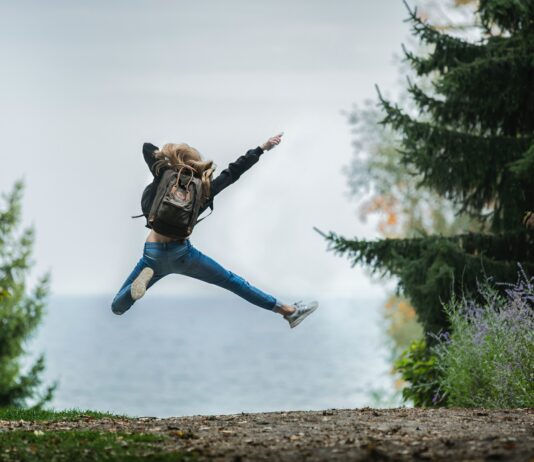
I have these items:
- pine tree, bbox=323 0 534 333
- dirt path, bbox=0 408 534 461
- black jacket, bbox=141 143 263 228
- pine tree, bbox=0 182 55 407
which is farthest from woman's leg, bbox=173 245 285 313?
pine tree, bbox=0 182 55 407

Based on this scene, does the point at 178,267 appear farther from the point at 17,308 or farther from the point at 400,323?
the point at 400,323

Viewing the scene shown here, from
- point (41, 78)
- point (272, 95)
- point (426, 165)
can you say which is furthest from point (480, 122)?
point (41, 78)

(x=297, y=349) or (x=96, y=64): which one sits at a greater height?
(x=96, y=64)

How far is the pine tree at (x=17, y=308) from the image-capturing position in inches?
712

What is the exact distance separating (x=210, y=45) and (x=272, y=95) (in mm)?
8128

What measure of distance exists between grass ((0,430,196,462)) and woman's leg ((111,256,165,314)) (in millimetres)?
1374

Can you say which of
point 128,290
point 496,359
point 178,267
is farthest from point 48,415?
point 496,359

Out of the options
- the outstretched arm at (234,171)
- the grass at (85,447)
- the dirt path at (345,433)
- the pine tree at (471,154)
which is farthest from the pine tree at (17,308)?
the grass at (85,447)

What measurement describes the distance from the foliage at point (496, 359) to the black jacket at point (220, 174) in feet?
10.5

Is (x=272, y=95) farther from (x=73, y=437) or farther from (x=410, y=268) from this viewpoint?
(x=73, y=437)

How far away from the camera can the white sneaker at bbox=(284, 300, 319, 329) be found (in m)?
8.77

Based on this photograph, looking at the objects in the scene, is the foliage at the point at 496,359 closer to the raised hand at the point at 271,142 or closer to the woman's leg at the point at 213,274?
the woman's leg at the point at 213,274

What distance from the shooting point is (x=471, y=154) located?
12.1m

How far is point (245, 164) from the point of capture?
8234 mm
